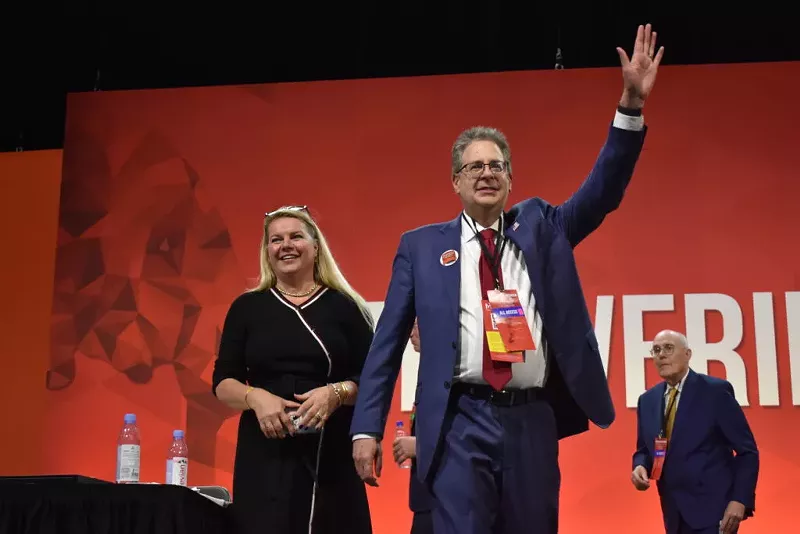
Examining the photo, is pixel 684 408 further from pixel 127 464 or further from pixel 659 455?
pixel 127 464

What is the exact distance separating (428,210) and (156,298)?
176cm

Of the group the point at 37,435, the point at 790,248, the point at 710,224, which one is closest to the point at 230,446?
the point at 37,435

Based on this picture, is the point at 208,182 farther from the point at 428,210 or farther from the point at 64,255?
the point at 428,210

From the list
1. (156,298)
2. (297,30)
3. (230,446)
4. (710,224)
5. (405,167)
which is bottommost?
(230,446)

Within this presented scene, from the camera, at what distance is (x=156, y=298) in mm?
5980

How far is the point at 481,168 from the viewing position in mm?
2375

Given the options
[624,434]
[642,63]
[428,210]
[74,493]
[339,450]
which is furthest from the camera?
[428,210]

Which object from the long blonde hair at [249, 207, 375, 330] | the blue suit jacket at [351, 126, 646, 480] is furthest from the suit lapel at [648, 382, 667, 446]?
the blue suit jacket at [351, 126, 646, 480]

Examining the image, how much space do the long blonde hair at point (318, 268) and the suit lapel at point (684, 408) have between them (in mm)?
2158

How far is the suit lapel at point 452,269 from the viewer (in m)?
2.26

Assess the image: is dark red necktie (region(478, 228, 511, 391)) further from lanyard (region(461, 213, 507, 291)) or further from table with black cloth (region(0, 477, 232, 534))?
table with black cloth (region(0, 477, 232, 534))

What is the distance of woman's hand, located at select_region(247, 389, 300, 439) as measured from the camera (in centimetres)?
263

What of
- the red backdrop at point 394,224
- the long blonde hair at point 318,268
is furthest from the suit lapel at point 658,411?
the long blonde hair at point 318,268

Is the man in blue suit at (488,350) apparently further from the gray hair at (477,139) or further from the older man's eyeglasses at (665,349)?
the older man's eyeglasses at (665,349)
